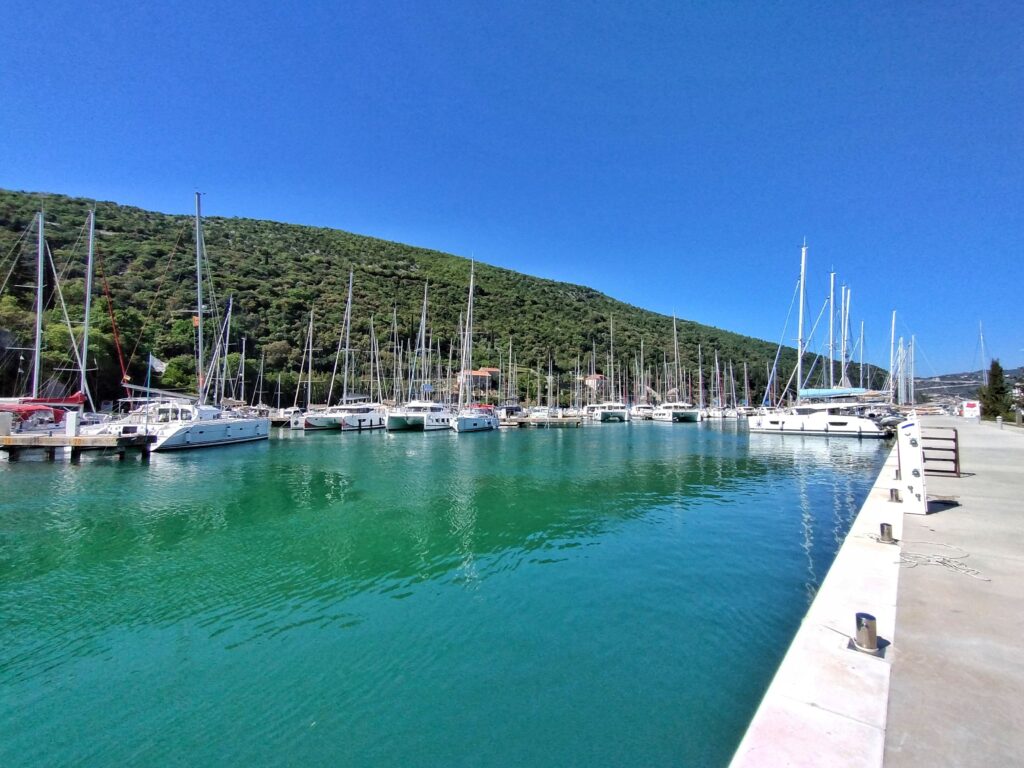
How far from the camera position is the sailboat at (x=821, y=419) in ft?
141

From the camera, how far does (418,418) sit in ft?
168

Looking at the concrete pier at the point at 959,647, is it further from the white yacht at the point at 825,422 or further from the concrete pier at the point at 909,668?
the white yacht at the point at 825,422

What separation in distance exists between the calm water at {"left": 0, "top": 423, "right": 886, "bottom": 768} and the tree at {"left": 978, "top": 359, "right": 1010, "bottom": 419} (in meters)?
49.0

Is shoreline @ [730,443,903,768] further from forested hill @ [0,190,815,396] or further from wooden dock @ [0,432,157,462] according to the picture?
forested hill @ [0,190,815,396]

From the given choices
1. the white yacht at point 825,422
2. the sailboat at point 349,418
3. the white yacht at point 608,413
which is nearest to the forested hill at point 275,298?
the sailboat at point 349,418

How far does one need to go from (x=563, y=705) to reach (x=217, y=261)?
340 ft

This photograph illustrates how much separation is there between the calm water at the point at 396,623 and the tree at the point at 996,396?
48957 mm

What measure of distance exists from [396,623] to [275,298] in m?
86.3

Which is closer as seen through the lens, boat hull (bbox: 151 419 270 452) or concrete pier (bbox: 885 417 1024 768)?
concrete pier (bbox: 885 417 1024 768)

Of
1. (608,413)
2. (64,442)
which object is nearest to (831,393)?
(608,413)

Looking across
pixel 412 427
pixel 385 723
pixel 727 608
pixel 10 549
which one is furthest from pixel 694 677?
pixel 412 427

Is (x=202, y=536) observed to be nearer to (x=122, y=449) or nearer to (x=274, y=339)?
(x=122, y=449)

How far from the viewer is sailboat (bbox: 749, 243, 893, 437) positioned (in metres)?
42.9

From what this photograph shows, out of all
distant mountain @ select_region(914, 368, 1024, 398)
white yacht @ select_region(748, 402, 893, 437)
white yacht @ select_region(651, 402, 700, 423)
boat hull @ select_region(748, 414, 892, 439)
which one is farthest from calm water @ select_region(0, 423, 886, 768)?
distant mountain @ select_region(914, 368, 1024, 398)
